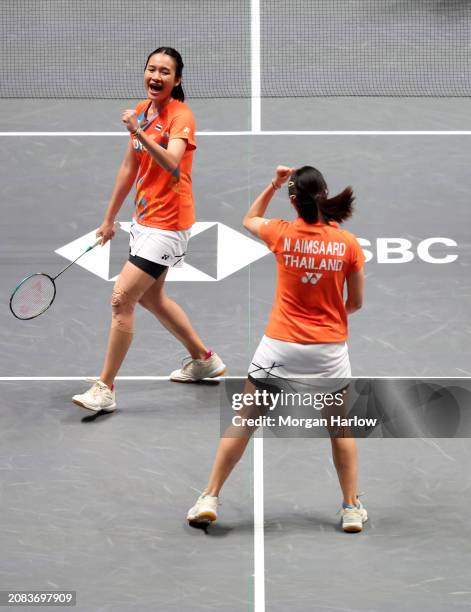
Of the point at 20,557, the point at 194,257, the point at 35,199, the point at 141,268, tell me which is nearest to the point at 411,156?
the point at 194,257

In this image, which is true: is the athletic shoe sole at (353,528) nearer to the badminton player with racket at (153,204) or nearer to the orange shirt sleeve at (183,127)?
the badminton player with racket at (153,204)

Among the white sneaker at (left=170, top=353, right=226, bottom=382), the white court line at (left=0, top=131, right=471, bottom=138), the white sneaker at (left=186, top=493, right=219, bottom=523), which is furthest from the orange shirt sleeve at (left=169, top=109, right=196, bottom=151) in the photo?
the white court line at (left=0, top=131, right=471, bottom=138)

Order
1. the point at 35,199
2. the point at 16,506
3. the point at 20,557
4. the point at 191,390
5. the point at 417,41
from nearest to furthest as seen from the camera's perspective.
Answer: the point at 20,557, the point at 16,506, the point at 191,390, the point at 35,199, the point at 417,41

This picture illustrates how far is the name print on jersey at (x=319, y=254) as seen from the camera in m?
6.29

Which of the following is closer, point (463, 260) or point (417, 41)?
point (463, 260)

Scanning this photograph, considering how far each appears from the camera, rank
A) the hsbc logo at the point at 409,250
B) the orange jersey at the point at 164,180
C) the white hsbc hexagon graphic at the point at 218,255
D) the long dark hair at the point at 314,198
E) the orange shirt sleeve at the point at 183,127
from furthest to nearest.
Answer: the hsbc logo at the point at 409,250 < the white hsbc hexagon graphic at the point at 218,255 < the orange jersey at the point at 164,180 < the orange shirt sleeve at the point at 183,127 < the long dark hair at the point at 314,198

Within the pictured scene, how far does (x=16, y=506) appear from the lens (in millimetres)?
7004

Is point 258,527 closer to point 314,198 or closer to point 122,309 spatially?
point 122,309

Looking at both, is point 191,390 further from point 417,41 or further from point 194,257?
point 417,41

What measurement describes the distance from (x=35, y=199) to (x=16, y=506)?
393 cm

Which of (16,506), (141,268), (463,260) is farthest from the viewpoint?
(463,260)

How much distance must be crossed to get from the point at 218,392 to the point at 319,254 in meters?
2.16

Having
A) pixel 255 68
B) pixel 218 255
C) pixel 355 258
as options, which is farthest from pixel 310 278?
pixel 255 68

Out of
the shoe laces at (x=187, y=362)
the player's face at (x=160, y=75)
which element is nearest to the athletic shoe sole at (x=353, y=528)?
the shoe laces at (x=187, y=362)
